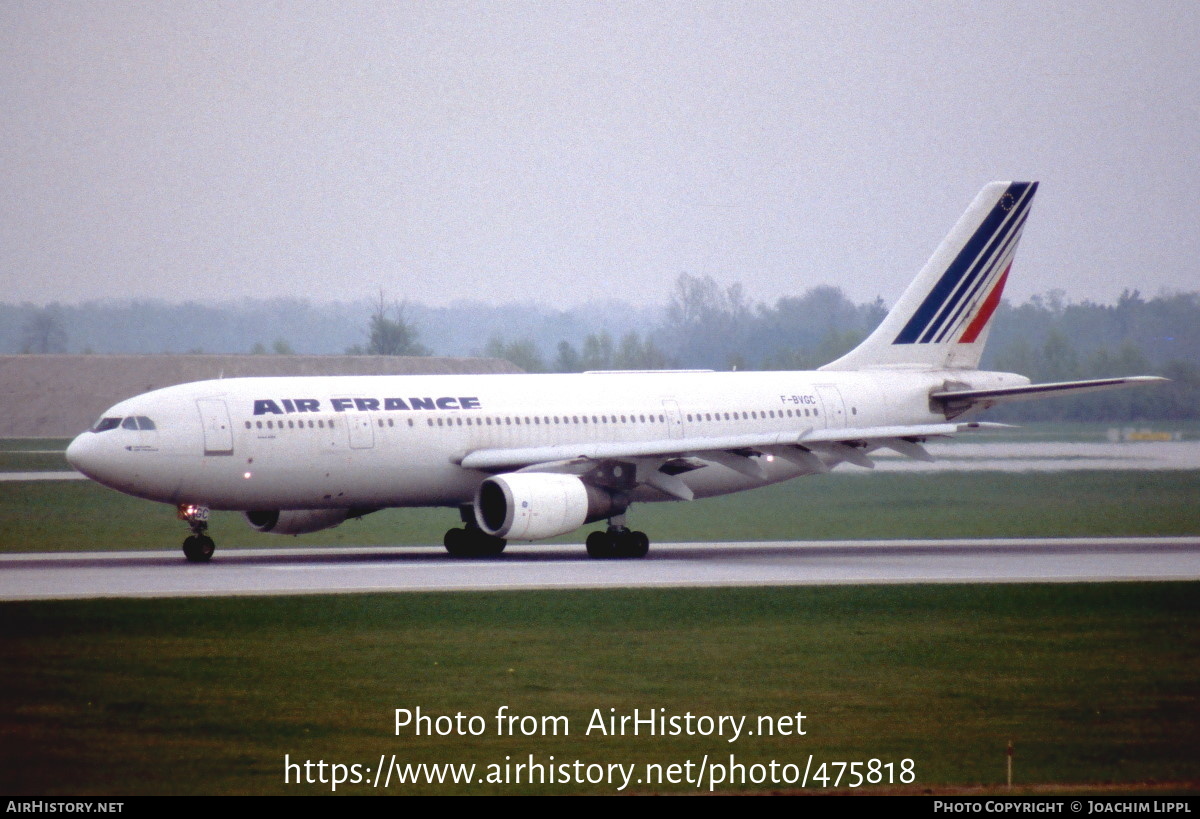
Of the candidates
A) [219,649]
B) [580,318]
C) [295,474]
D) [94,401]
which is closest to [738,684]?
[219,649]

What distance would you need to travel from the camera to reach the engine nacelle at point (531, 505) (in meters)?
33.4

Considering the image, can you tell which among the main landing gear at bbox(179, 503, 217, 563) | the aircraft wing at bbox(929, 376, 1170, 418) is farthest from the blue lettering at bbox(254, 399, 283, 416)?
the aircraft wing at bbox(929, 376, 1170, 418)

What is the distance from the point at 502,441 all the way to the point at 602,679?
689 inches

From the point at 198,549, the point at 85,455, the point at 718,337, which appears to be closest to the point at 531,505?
the point at 198,549

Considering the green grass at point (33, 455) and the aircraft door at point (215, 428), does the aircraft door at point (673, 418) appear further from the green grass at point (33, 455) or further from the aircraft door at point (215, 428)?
the green grass at point (33, 455)

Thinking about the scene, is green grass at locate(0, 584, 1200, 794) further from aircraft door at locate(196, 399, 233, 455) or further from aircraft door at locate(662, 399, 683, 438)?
aircraft door at locate(662, 399, 683, 438)

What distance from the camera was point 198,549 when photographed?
1351 inches

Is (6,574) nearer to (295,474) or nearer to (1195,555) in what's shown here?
(295,474)

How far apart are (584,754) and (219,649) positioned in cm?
761

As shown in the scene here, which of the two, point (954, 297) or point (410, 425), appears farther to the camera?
point (954, 297)

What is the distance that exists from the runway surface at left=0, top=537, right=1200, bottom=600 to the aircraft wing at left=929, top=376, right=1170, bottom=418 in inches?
132

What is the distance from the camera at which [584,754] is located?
616 inches

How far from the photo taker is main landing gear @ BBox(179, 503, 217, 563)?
3425 cm

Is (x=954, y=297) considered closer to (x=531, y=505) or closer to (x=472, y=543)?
(x=472, y=543)
